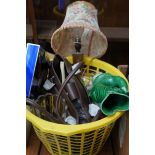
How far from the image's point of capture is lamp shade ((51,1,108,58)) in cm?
64

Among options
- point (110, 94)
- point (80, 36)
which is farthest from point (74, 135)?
point (80, 36)

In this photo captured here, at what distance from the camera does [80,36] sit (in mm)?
701


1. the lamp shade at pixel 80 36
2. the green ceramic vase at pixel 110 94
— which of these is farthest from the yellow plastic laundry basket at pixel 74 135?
the lamp shade at pixel 80 36

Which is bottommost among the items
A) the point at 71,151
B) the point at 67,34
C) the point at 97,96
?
the point at 71,151

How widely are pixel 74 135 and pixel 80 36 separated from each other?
333 millimetres

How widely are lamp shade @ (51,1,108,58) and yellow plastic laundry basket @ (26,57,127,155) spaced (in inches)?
4.9

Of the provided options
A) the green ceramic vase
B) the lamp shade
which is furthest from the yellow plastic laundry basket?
the lamp shade
